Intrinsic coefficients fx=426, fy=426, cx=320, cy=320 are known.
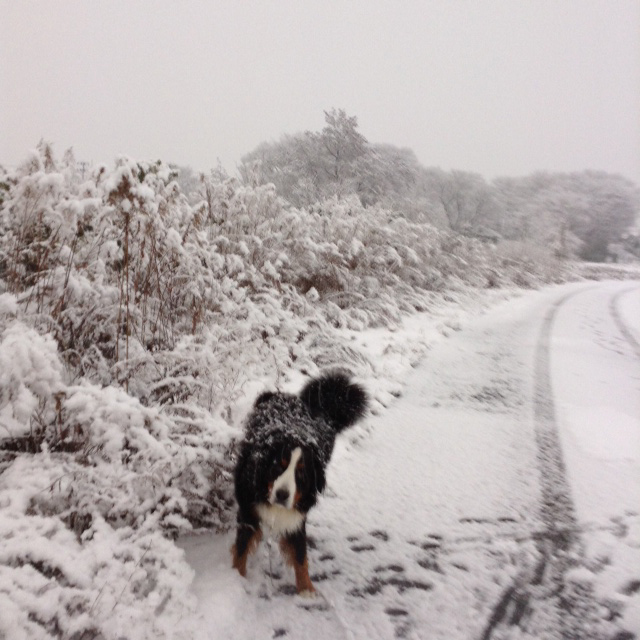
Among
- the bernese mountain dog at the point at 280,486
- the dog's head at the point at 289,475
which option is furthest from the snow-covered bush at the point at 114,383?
the dog's head at the point at 289,475

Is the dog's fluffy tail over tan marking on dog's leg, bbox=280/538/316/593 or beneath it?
over

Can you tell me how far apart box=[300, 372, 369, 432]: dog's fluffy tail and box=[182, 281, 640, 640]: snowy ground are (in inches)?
20.2

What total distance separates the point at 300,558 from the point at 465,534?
1025 millimetres

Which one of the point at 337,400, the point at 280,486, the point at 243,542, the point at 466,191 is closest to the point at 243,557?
the point at 243,542

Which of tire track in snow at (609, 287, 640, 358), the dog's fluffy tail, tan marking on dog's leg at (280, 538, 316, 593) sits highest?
the dog's fluffy tail

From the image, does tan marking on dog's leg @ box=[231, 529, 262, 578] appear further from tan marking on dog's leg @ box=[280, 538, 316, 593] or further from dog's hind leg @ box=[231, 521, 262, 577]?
tan marking on dog's leg @ box=[280, 538, 316, 593]

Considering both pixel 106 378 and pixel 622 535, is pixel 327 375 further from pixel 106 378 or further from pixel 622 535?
pixel 622 535

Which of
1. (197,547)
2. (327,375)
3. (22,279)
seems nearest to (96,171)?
(22,279)

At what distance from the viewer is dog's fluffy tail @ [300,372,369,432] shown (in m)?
2.80

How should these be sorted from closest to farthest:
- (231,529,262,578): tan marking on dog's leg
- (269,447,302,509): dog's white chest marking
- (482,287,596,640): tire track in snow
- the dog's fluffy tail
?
(482,287,596,640): tire track in snow, (269,447,302,509): dog's white chest marking, (231,529,262,578): tan marking on dog's leg, the dog's fluffy tail

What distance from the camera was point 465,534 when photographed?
2445 mm

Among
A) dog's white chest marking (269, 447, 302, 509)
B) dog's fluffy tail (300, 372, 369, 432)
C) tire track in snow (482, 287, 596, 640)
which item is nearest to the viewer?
tire track in snow (482, 287, 596, 640)

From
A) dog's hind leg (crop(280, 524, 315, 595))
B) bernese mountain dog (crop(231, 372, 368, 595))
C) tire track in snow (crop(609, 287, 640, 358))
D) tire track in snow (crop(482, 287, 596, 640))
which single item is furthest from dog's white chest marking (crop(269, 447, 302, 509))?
tire track in snow (crop(609, 287, 640, 358))

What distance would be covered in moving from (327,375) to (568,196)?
142ft
